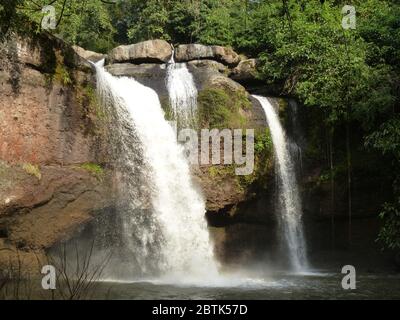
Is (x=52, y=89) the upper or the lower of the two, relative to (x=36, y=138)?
upper

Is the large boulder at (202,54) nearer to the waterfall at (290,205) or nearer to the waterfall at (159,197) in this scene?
the waterfall at (290,205)

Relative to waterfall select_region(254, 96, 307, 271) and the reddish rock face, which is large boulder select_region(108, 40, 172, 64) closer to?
waterfall select_region(254, 96, 307, 271)

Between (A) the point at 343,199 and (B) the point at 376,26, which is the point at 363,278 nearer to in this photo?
(A) the point at 343,199

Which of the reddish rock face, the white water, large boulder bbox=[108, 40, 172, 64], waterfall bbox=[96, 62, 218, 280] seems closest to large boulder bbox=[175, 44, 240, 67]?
large boulder bbox=[108, 40, 172, 64]

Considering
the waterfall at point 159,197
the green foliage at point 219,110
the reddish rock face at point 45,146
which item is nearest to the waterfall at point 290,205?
the green foliage at point 219,110

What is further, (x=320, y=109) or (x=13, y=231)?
(x=320, y=109)

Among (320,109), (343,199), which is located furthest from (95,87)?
(343,199)

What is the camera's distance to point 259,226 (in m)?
15.9

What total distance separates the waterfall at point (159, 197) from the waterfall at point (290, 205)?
3.06 m

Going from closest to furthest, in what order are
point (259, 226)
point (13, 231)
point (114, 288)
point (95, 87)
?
point (114, 288), point (13, 231), point (95, 87), point (259, 226)

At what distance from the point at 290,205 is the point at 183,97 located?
5.12 meters

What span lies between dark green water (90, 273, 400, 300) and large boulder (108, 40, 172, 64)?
11.8 metres

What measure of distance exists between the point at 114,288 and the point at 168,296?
1.59m

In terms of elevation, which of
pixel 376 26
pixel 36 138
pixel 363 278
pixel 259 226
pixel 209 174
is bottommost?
pixel 363 278
